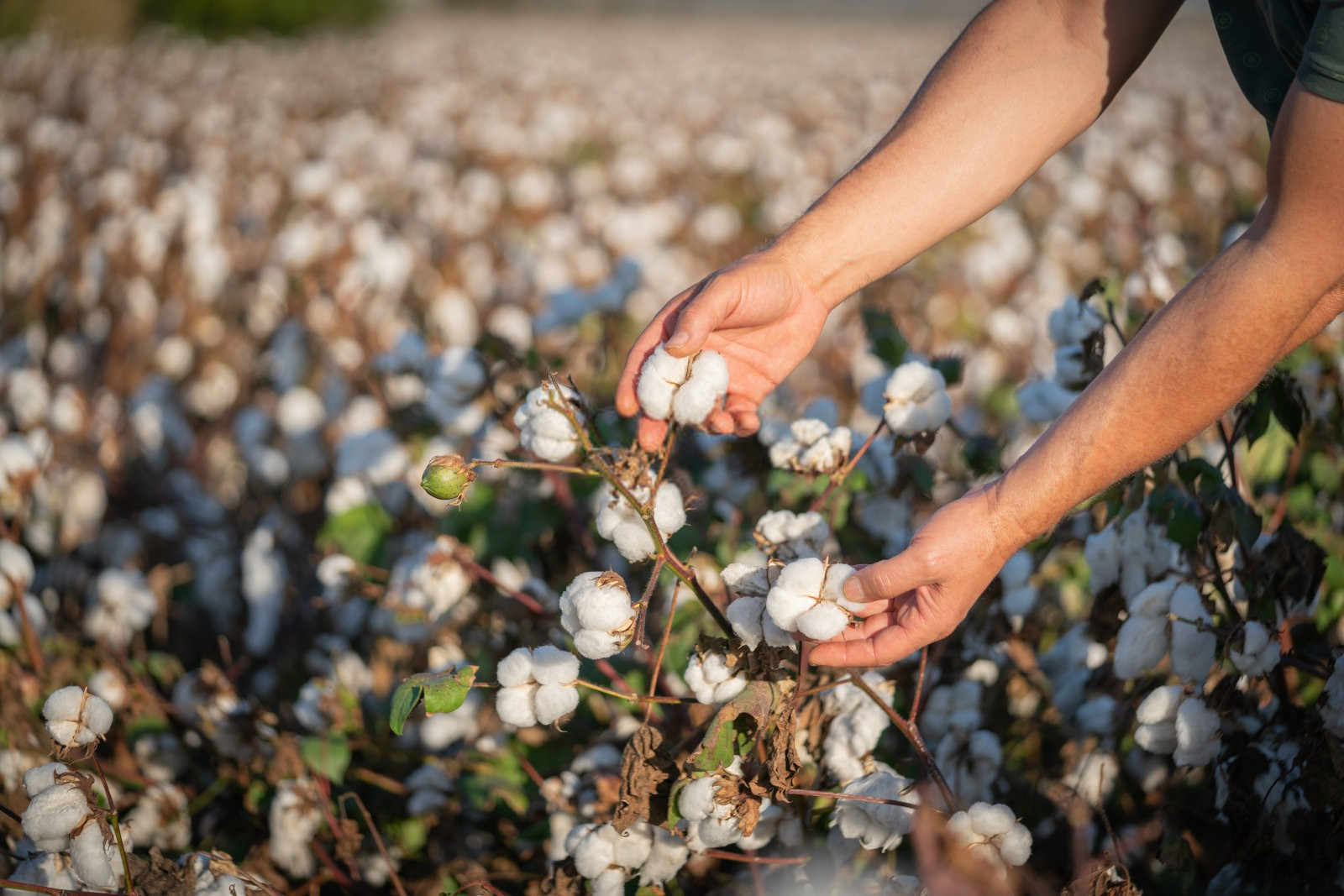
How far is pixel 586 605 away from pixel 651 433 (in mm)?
275

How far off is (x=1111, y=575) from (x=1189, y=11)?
2603 centimetres

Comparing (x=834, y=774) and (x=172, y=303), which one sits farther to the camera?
(x=172, y=303)

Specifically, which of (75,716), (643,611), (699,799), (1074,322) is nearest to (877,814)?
(699,799)

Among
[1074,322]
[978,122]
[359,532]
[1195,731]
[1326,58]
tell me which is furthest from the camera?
[359,532]

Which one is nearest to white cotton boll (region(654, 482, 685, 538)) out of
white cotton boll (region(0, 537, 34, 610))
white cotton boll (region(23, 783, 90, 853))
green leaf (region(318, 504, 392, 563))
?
white cotton boll (region(23, 783, 90, 853))

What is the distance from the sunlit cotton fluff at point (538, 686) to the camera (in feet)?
3.29

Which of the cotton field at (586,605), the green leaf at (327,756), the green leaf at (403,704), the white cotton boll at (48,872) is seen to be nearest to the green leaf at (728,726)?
the cotton field at (586,605)

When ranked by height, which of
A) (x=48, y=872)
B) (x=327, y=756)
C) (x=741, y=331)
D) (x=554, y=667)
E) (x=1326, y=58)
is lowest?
(x=327, y=756)

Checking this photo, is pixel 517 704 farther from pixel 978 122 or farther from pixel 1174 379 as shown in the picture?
pixel 978 122

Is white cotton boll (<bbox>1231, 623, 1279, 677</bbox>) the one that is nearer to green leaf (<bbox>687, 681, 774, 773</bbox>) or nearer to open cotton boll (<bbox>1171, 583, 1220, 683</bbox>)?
open cotton boll (<bbox>1171, 583, 1220, 683</bbox>)

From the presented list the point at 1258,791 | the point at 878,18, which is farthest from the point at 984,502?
the point at 878,18

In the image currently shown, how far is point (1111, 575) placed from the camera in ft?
4.28

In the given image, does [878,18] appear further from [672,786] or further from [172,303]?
[672,786]

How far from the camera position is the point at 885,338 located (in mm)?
1504
